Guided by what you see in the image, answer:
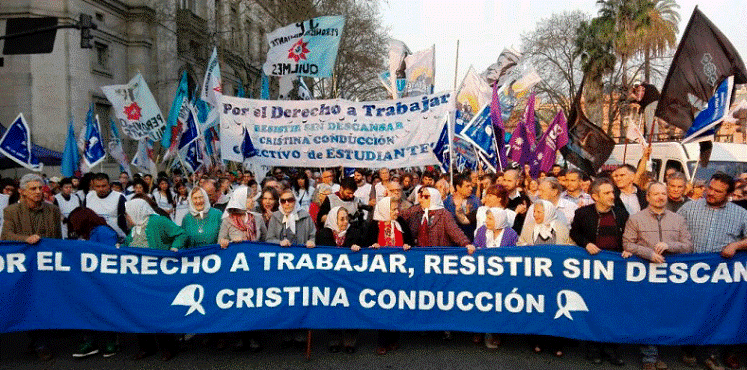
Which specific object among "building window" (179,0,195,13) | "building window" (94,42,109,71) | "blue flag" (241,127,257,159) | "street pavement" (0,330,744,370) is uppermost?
"building window" (179,0,195,13)

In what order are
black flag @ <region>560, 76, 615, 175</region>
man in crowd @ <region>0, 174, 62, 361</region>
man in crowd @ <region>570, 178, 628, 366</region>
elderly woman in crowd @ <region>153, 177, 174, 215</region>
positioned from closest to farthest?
man in crowd @ <region>570, 178, 628, 366</region> < man in crowd @ <region>0, 174, 62, 361</region> < black flag @ <region>560, 76, 615, 175</region> < elderly woman in crowd @ <region>153, 177, 174, 215</region>

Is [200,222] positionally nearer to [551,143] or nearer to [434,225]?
[434,225]

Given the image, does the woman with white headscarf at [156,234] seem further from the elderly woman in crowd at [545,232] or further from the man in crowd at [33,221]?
the elderly woman in crowd at [545,232]

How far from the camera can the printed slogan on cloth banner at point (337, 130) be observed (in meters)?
7.48

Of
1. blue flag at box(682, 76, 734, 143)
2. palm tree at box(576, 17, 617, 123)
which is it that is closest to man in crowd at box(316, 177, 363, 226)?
blue flag at box(682, 76, 734, 143)

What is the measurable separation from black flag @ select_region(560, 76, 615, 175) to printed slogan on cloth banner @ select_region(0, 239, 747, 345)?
3881 millimetres

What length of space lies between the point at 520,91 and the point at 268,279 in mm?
11791

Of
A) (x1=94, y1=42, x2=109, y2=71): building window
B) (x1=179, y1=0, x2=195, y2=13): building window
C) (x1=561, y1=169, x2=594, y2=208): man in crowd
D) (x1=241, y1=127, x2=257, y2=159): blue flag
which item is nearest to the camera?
(x1=561, y1=169, x2=594, y2=208): man in crowd

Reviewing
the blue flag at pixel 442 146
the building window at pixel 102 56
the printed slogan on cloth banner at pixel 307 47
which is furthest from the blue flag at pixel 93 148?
the building window at pixel 102 56

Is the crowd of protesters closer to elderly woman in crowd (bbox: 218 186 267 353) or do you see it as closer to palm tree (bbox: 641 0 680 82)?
elderly woman in crowd (bbox: 218 186 267 353)

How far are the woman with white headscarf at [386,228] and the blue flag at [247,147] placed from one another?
8.94 ft

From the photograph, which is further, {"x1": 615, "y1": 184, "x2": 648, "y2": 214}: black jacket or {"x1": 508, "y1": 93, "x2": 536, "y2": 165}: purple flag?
{"x1": 508, "y1": 93, "x2": 536, "y2": 165}: purple flag

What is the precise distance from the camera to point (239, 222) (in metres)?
5.68

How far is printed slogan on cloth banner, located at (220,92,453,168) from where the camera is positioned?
7480 mm
